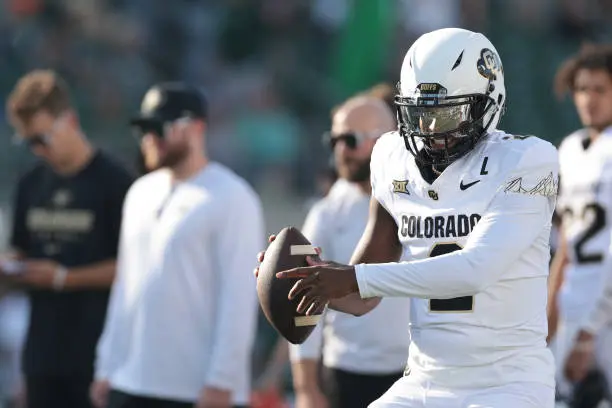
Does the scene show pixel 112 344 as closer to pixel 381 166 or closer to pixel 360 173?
pixel 360 173

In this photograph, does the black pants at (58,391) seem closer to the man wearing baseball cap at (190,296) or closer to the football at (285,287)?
the man wearing baseball cap at (190,296)

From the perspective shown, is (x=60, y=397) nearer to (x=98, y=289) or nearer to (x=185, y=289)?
(x=98, y=289)

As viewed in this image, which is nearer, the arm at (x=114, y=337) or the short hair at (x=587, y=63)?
the arm at (x=114, y=337)

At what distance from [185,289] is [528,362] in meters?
2.14

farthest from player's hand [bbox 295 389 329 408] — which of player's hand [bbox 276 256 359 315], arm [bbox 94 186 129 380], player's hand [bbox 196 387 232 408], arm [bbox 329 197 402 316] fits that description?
player's hand [bbox 276 256 359 315]

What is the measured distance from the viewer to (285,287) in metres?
3.97

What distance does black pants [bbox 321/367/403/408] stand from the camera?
5.57 m

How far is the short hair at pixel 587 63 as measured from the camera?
6.53 m

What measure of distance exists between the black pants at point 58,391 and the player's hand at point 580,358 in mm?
2349

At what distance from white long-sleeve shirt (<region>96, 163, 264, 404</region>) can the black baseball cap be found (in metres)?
0.38

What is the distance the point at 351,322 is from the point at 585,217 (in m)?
1.48

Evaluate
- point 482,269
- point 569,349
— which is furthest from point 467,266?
point 569,349

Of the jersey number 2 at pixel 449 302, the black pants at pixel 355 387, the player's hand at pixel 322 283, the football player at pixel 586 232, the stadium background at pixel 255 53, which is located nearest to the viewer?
the player's hand at pixel 322 283

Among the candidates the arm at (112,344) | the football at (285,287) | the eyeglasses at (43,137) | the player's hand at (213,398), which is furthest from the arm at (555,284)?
the eyeglasses at (43,137)
